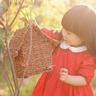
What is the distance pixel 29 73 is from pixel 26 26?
0.28m

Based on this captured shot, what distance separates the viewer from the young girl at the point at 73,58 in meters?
3.31

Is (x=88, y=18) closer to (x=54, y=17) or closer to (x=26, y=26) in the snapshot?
(x=26, y=26)

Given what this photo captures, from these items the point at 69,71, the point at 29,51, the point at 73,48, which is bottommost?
the point at 69,71

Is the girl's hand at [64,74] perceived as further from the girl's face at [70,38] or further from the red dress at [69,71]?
the girl's face at [70,38]

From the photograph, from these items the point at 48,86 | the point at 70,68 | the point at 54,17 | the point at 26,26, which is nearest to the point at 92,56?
the point at 70,68

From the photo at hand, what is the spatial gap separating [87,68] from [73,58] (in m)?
0.14

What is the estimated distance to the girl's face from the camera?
3354 mm

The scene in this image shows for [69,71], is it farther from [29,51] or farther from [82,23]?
[29,51]

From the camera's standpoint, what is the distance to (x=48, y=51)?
10.3 ft

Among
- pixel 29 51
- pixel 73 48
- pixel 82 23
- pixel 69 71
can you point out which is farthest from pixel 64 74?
pixel 29 51

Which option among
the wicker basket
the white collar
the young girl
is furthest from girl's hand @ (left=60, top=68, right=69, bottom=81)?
the wicker basket

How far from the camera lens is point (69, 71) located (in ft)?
11.4

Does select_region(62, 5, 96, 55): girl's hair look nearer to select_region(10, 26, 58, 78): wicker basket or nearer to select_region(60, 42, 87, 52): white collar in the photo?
select_region(60, 42, 87, 52): white collar

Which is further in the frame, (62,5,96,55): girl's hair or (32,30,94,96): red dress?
(32,30,94,96): red dress
